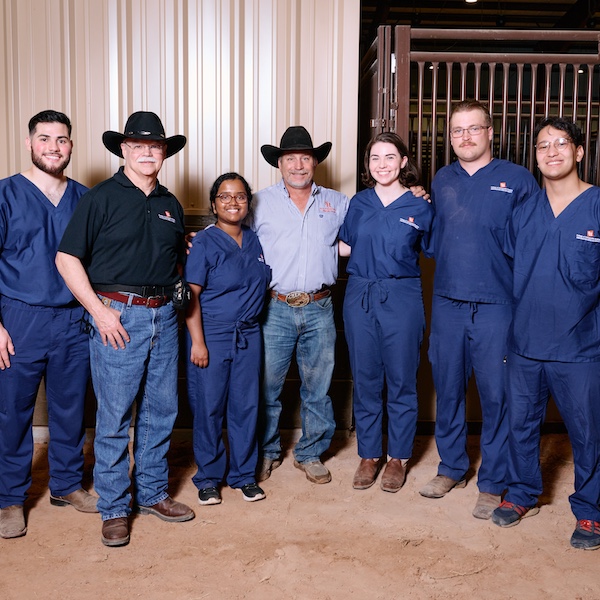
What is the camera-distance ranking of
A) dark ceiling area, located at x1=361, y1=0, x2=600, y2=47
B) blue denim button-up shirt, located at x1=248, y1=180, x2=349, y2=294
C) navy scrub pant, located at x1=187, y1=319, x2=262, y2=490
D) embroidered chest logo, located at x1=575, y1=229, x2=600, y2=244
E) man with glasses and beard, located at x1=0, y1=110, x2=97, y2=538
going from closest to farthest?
embroidered chest logo, located at x1=575, y1=229, x2=600, y2=244, man with glasses and beard, located at x1=0, y1=110, x2=97, y2=538, navy scrub pant, located at x1=187, y1=319, x2=262, y2=490, blue denim button-up shirt, located at x1=248, y1=180, x2=349, y2=294, dark ceiling area, located at x1=361, y1=0, x2=600, y2=47

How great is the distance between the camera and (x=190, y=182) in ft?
13.3

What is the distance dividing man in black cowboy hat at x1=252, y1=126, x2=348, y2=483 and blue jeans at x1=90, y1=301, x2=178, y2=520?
63 cm

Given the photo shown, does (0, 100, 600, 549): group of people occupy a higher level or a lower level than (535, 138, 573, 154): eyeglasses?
lower

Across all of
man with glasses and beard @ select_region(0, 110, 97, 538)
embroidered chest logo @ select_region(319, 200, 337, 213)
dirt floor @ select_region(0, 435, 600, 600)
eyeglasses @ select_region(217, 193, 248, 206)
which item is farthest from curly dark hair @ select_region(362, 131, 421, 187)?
dirt floor @ select_region(0, 435, 600, 600)

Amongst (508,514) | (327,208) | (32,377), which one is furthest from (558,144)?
(32,377)

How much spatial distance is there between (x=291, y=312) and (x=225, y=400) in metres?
0.51

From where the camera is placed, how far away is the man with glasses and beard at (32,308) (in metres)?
2.91

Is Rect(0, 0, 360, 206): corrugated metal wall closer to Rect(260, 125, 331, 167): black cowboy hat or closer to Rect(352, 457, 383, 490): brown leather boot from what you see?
Rect(260, 125, 331, 167): black cowboy hat

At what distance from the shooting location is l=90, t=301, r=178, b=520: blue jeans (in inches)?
109


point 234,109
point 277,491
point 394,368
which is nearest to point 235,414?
point 277,491

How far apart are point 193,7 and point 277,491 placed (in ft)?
8.50

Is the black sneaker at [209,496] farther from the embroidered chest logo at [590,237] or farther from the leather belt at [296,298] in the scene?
the embroidered chest logo at [590,237]

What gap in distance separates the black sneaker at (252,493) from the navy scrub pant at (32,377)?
0.80 meters

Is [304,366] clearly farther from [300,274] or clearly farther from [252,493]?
[252,493]
